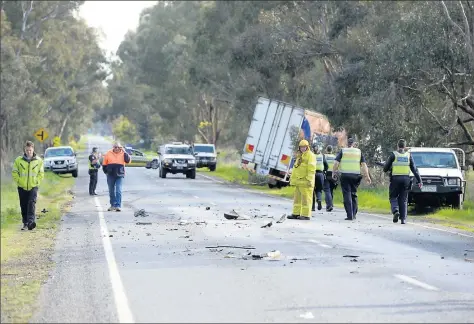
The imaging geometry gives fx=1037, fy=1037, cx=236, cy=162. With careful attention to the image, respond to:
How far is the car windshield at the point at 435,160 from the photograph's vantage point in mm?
29156

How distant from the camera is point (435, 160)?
1156 inches

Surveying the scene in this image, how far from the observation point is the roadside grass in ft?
36.8

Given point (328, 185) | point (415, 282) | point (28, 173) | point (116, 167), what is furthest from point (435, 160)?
point (415, 282)

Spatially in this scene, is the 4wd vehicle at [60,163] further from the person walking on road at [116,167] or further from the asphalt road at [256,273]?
the asphalt road at [256,273]

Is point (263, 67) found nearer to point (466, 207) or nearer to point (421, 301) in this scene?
point (466, 207)

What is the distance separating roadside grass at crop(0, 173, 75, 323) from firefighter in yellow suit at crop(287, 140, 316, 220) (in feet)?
18.4

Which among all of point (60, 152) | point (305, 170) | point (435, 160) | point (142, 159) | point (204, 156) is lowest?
point (142, 159)

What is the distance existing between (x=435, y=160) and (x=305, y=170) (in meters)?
6.78

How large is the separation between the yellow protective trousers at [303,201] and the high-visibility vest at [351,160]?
102 cm

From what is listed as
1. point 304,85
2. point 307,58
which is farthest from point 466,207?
point 304,85

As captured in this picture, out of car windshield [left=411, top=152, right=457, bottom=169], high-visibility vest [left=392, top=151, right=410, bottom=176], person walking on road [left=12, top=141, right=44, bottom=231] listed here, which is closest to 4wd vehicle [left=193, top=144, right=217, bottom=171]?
car windshield [left=411, top=152, right=457, bottom=169]

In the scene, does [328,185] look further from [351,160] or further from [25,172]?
[25,172]

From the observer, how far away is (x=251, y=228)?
2164 cm

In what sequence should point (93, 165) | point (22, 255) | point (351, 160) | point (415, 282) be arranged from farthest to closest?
1. point (93, 165)
2. point (351, 160)
3. point (22, 255)
4. point (415, 282)
